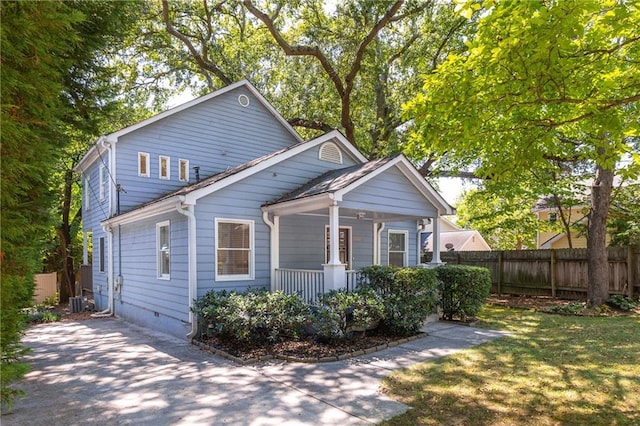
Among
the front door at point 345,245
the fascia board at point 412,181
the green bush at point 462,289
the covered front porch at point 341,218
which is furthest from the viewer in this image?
the front door at point 345,245

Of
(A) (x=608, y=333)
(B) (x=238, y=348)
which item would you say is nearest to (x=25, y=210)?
(B) (x=238, y=348)

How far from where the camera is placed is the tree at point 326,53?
15312 mm

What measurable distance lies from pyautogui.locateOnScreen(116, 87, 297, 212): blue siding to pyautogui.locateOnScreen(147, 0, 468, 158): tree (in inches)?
122

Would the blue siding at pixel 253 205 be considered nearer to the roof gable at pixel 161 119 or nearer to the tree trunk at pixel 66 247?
the roof gable at pixel 161 119

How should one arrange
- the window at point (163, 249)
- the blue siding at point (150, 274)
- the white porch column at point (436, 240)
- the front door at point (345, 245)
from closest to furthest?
the blue siding at point (150, 274) < the window at point (163, 249) < the white porch column at point (436, 240) < the front door at point (345, 245)

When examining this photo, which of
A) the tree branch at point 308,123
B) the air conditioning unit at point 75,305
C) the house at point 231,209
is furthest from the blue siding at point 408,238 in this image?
the air conditioning unit at point 75,305

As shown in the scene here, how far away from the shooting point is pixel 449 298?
993cm

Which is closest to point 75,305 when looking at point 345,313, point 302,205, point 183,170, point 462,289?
point 183,170

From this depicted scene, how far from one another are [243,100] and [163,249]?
20.6 ft

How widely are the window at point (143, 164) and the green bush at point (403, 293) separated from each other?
7.50 m

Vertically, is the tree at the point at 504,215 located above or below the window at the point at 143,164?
below

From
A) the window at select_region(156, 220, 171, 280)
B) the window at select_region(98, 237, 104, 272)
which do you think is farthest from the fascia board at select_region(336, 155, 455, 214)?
the window at select_region(98, 237, 104, 272)

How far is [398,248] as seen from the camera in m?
13.6

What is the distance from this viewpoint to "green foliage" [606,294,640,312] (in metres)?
11.3
